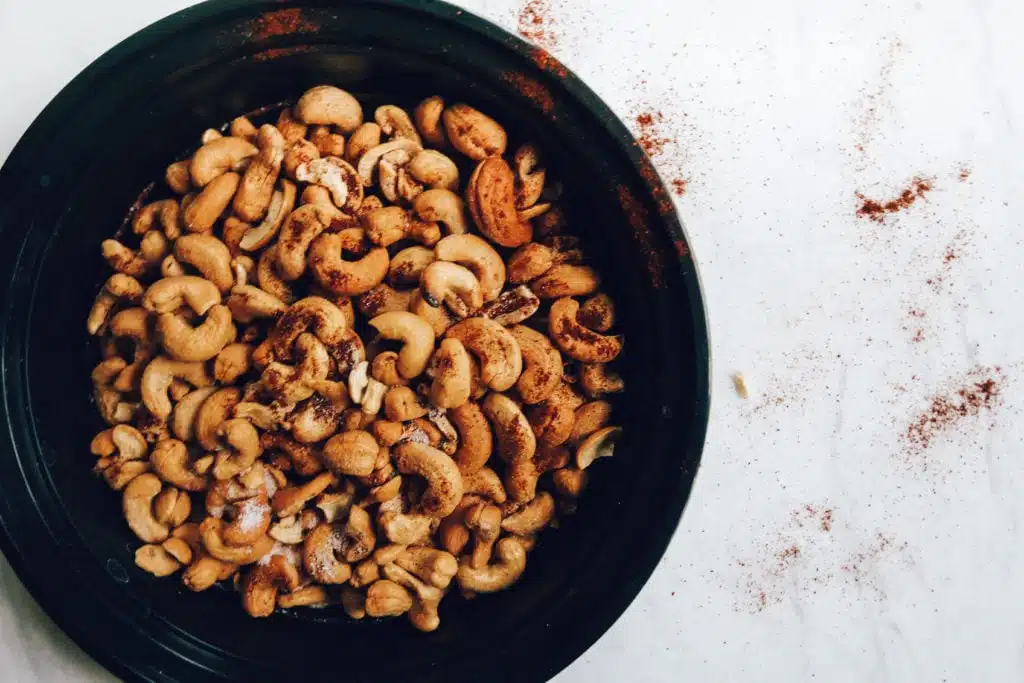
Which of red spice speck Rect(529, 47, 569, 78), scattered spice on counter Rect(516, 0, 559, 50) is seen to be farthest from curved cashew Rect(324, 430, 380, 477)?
scattered spice on counter Rect(516, 0, 559, 50)

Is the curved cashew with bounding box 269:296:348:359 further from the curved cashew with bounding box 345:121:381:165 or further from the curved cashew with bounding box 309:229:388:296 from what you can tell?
the curved cashew with bounding box 345:121:381:165

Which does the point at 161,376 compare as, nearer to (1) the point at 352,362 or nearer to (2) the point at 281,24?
(1) the point at 352,362

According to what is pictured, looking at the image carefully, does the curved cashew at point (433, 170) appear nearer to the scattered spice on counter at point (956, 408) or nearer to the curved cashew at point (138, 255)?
the curved cashew at point (138, 255)

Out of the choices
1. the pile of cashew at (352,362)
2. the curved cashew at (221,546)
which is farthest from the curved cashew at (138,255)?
the curved cashew at (221,546)

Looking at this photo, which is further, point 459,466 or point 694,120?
point 694,120

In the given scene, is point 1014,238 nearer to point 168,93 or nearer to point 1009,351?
point 1009,351

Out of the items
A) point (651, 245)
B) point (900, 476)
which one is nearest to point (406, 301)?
point (651, 245)

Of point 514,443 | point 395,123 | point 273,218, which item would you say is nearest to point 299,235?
point 273,218
